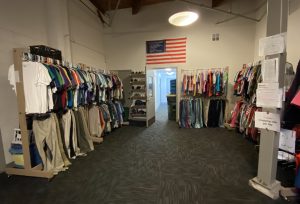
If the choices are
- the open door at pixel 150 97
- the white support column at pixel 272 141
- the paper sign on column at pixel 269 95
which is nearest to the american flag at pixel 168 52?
the open door at pixel 150 97

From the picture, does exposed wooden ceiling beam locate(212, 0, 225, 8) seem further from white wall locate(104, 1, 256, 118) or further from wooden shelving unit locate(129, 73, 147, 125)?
wooden shelving unit locate(129, 73, 147, 125)

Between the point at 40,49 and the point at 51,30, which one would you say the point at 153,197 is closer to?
the point at 40,49

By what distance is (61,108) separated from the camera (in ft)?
9.37

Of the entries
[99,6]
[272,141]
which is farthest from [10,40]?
[272,141]

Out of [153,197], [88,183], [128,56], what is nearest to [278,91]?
[153,197]

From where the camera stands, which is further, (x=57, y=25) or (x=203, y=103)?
(x=203, y=103)

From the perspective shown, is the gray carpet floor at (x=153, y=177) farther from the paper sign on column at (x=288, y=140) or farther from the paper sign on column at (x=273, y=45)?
the paper sign on column at (x=273, y=45)

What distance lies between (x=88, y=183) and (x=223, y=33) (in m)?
5.48

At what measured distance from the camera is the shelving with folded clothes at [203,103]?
4963 millimetres

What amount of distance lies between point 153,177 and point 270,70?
6.85 ft

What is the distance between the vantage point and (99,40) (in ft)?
19.3

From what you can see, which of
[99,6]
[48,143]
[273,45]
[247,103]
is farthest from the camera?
[99,6]

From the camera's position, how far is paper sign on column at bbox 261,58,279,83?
6.00 ft

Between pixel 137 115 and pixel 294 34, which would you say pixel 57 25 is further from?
pixel 294 34
